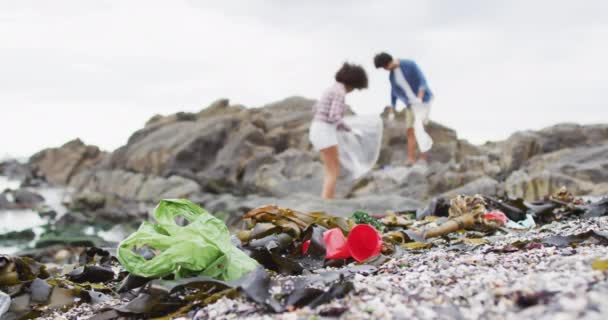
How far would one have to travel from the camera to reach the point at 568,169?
1261 cm

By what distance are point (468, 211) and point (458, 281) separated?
8.84 feet

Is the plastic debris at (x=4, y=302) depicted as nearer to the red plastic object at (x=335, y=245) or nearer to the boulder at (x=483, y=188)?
the red plastic object at (x=335, y=245)

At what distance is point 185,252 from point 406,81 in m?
10.0

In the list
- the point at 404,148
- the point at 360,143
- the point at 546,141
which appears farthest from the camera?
the point at 404,148

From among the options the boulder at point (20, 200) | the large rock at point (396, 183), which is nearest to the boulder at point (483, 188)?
the large rock at point (396, 183)

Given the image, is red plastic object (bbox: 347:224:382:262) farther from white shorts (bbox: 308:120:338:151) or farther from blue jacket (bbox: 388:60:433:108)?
blue jacket (bbox: 388:60:433:108)

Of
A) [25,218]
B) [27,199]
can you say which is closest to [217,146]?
[27,199]

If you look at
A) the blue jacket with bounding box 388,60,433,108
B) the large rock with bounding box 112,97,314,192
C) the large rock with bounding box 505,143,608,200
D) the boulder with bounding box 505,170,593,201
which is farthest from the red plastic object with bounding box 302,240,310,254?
the large rock with bounding box 112,97,314,192

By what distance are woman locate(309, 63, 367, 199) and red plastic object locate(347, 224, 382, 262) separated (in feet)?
19.6

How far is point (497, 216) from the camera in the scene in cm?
497

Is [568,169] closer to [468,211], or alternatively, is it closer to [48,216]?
[468,211]

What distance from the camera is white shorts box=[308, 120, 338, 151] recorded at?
31.8 ft

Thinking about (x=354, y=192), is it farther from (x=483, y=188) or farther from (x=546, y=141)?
(x=546, y=141)

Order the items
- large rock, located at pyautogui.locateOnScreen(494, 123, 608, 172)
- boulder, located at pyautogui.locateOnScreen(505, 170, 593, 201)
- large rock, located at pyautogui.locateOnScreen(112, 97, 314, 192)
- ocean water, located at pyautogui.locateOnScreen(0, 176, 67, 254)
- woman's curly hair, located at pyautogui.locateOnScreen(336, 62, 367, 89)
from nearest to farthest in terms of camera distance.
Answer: woman's curly hair, located at pyautogui.locateOnScreen(336, 62, 367, 89) → boulder, located at pyautogui.locateOnScreen(505, 170, 593, 201) → large rock, located at pyautogui.locateOnScreen(494, 123, 608, 172) → ocean water, located at pyautogui.locateOnScreen(0, 176, 67, 254) → large rock, located at pyautogui.locateOnScreen(112, 97, 314, 192)
